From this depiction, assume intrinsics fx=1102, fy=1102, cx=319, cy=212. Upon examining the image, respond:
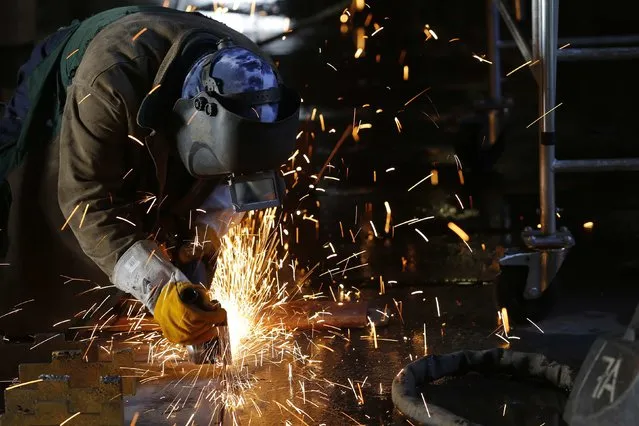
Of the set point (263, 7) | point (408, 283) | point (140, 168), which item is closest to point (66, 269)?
point (140, 168)

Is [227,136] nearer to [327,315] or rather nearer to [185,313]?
[185,313]

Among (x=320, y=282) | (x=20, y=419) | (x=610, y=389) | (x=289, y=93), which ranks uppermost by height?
(x=289, y=93)

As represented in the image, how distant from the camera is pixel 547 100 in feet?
13.6

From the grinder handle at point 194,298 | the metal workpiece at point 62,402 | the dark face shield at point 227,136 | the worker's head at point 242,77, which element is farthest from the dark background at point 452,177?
the worker's head at point 242,77

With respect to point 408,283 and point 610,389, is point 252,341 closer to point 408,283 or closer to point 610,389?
point 408,283

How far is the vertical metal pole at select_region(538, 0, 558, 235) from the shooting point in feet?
13.4

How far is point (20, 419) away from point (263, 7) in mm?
4739

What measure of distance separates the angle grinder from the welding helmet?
0.29m

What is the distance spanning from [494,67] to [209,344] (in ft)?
8.71

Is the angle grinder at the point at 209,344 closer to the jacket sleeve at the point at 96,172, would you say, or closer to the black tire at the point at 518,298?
the jacket sleeve at the point at 96,172

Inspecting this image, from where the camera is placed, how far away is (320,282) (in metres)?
4.85

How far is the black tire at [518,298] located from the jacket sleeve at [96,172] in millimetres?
1476

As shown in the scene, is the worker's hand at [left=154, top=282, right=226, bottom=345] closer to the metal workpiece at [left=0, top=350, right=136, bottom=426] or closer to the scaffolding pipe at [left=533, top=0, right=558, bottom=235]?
the metal workpiece at [left=0, top=350, right=136, bottom=426]

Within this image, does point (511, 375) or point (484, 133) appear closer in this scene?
point (511, 375)
